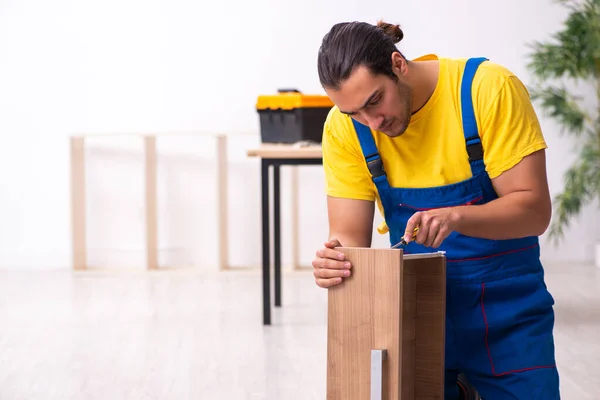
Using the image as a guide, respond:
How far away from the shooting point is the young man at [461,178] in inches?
60.1

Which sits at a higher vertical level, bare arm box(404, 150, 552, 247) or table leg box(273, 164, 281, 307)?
bare arm box(404, 150, 552, 247)

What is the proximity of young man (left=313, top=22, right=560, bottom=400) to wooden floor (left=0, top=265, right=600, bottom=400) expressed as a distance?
33.9 inches

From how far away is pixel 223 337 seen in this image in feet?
10.4

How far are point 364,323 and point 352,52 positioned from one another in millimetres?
485

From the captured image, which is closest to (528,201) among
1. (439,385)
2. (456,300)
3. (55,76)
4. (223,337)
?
(456,300)

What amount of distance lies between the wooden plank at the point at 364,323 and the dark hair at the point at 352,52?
1.11ft

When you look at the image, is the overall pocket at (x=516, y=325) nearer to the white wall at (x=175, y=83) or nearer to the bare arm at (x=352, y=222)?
the bare arm at (x=352, y=222)

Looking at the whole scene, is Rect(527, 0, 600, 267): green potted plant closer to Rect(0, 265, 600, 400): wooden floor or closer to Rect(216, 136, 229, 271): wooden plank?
Rect(0, 265, 600, 400): wooden floor

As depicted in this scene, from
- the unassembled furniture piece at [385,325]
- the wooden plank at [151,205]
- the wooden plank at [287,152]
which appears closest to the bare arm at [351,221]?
the unassembled furniture piece at [385,325]

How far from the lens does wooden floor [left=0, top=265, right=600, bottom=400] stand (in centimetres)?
254

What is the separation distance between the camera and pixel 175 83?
16.0 ft

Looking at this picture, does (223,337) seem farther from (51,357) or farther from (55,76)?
(55,76)

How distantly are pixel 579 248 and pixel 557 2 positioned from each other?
143 cm

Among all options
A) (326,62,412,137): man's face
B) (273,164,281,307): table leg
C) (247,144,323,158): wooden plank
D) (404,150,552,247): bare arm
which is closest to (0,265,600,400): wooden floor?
(273,164,281,307): table leg
